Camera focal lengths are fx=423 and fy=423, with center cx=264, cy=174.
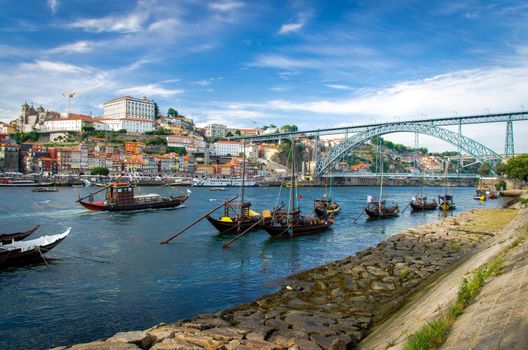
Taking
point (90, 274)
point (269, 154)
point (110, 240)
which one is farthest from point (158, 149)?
point (90, 274)

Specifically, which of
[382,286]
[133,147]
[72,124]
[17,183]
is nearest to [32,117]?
[72,124]

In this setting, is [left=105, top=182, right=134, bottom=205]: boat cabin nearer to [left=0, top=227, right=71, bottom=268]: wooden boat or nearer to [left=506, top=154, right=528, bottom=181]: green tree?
[left=0, top=227, right=71, bottom=268]: wooden boat

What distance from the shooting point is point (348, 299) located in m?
9.44

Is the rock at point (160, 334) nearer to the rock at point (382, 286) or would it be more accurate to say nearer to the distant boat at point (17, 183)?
the rock at point (382, 286)

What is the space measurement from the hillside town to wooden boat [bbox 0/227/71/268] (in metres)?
56.7

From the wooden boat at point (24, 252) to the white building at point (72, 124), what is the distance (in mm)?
89956

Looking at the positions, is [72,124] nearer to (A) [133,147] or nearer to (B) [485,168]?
(A) [133,147]

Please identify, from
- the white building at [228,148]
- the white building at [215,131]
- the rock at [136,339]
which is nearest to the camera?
the rock at [136,339]

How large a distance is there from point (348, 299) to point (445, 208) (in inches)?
1263

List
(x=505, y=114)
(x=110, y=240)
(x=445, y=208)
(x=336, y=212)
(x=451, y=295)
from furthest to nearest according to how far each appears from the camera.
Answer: (x=505, y=114), (x=445, y=208), (x=336, y=212), (x=110, y=240), (x=451, y=295)

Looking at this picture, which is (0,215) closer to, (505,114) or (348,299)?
(348,299)

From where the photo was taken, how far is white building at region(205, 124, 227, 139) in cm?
12569

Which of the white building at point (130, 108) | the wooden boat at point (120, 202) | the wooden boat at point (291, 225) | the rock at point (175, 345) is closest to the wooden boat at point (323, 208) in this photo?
the wooden boat at point (291, 225)

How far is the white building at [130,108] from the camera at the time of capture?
110m
